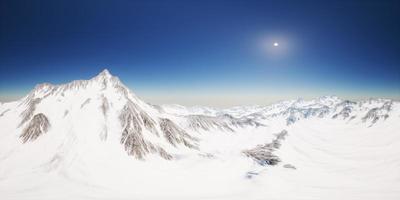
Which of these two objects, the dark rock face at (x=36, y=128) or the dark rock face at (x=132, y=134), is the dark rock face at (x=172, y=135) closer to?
the dark rock face at (x=132, y=134)

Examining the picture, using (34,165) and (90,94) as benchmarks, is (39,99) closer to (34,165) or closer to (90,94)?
(90,94)

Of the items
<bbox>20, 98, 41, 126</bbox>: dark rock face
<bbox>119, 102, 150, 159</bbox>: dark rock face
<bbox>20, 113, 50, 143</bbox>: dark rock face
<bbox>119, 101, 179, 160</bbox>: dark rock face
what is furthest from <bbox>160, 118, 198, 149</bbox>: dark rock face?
<bbox>20, 98, 41, 126</bbox>: dark rock face

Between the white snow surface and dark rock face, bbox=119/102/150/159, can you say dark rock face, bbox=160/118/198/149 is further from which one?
dark rock face, bbox=119/102/150/159

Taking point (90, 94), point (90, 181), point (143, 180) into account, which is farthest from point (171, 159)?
point (90, 94)

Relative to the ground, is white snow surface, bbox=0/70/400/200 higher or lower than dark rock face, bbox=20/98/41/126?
lower

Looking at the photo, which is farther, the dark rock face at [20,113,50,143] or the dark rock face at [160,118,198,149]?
the dark rock face at [160,118,198,149]

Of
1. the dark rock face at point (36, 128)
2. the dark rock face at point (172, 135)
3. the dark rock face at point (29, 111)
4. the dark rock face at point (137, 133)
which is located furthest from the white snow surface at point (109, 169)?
the dark rock face at point (172, 135)

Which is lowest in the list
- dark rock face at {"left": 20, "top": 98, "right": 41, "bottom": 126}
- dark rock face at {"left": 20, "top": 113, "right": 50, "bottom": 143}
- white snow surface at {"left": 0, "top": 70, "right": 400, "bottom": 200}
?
white snow surface at {"left": 0, "top": 70, "right": 400, "bottom": 200}

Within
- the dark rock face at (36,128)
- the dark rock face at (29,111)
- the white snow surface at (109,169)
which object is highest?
the dark rock face at (29,111)
